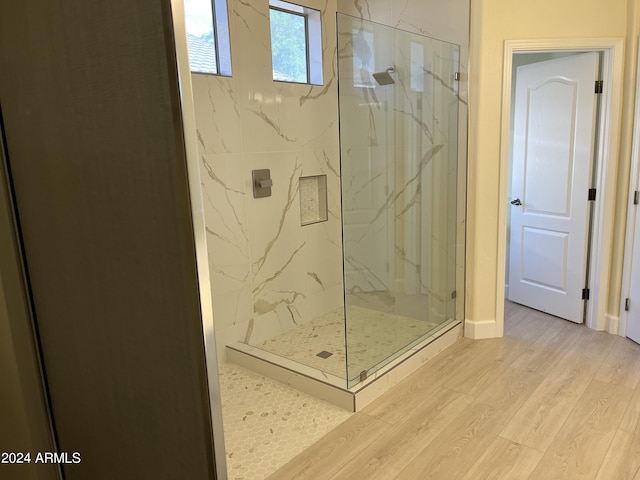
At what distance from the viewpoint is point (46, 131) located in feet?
3.89

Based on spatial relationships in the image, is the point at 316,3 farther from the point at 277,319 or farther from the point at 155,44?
the point at 155,44

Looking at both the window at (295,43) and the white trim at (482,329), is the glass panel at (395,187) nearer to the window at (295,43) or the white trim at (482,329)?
the white trim at (482,329)

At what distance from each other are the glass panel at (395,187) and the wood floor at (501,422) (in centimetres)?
33

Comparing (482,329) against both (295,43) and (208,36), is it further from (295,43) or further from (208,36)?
(208,36)

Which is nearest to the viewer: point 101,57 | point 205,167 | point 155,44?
point 155,44

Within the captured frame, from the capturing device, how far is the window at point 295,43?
11.4ft

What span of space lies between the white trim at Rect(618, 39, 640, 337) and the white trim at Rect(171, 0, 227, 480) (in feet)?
10.7

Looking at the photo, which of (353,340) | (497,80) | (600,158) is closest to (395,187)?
(497,80)

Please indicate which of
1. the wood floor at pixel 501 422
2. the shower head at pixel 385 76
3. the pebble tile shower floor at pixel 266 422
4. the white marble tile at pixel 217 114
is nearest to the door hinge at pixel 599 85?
the shower head at pixel 385 76

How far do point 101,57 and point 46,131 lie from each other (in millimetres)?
326

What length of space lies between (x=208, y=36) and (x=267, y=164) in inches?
36.3

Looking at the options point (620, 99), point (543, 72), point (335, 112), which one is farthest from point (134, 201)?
point (543, 72)

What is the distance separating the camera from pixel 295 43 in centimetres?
367

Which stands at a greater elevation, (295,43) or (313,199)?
(295,43)
